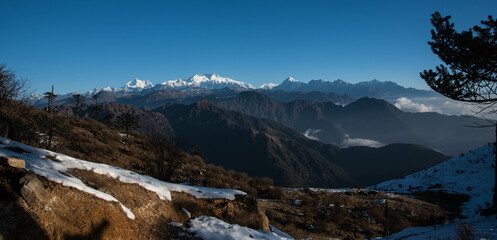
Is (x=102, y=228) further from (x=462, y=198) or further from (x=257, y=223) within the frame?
(x=462, y=198)

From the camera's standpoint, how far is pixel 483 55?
10.1 meters

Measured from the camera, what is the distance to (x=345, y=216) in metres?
15.0

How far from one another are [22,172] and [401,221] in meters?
18.7

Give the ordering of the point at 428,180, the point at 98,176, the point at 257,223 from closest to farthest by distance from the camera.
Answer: the point at 98,176 < the point at 257,223 < the point at 428,180

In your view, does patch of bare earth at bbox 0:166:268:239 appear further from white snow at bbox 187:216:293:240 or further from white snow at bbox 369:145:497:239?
white snow at bbox 369:145:497:239

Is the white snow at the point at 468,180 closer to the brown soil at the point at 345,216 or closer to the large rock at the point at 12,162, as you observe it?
the brown soil at the point at 345,216

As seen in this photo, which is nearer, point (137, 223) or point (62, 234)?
point (62, 234)

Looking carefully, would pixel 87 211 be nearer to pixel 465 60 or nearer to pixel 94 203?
pixel 94 203

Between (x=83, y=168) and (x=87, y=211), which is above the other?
(x=83, y=168)

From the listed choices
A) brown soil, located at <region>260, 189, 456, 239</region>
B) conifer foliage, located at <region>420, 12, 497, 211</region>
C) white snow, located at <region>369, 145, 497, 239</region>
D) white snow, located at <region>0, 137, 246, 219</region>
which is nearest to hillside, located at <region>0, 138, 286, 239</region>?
white snow, located at <region>0, 137, 246, 219</region>

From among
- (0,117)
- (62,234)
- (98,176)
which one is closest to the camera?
(62,234)

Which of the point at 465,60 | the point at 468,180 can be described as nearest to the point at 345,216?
the point at 465,60

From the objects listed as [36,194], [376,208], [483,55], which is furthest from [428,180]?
[36,194]

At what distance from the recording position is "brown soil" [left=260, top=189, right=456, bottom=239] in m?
12.6
